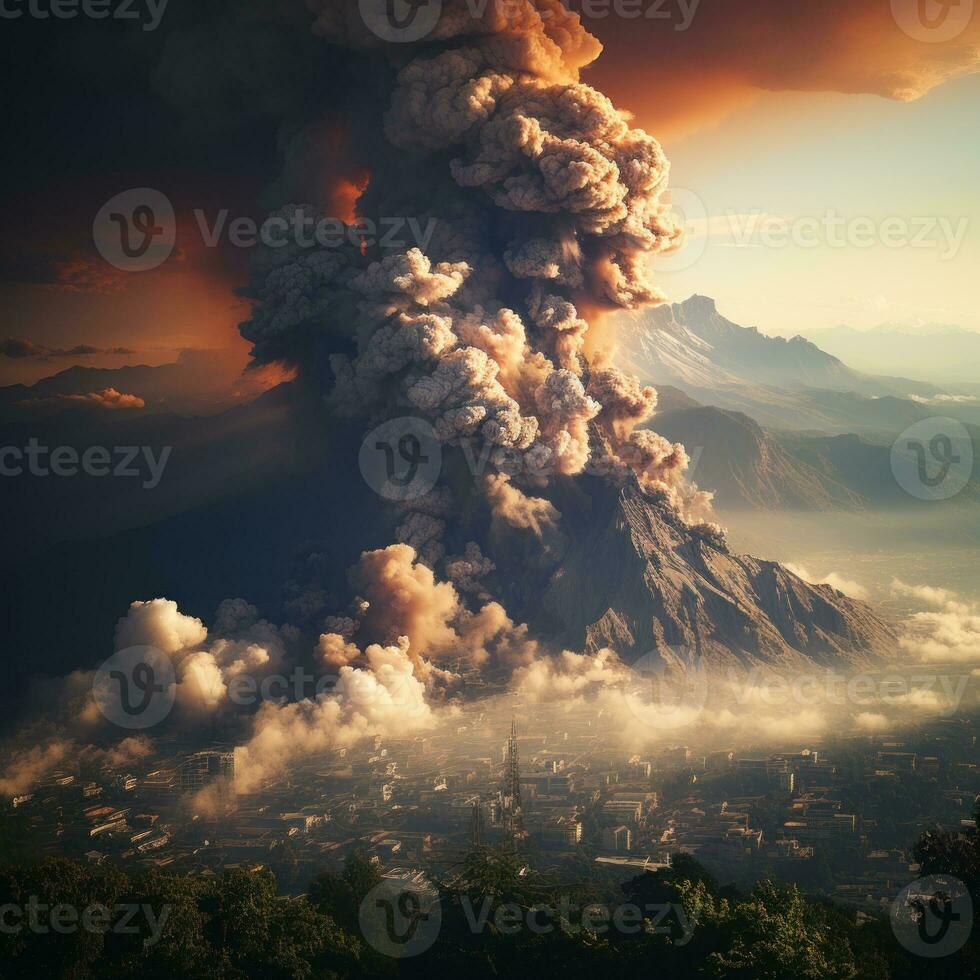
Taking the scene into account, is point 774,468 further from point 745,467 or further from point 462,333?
point 462,333

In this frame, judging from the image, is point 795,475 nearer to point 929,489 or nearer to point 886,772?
point 929,489

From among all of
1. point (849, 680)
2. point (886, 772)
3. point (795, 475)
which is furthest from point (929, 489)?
point (886, 772)

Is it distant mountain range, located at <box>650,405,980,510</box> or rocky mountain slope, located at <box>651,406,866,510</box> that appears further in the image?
distant mountain range, located at <box>650,405,980,510</box>

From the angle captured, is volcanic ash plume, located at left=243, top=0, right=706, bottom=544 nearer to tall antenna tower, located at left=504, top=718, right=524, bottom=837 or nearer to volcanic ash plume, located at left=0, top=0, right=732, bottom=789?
volcanic ash plume, located at left=0, top=0, right=732, bottom=789

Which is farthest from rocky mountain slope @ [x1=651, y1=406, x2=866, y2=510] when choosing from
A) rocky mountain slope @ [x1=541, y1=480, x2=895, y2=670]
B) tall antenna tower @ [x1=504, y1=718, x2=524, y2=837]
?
tall antenna tower @ [x1=504, y1=718, x2=524, y2=837]

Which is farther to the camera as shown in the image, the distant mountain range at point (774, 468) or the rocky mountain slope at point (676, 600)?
the distant mountain range at point (774, 468)

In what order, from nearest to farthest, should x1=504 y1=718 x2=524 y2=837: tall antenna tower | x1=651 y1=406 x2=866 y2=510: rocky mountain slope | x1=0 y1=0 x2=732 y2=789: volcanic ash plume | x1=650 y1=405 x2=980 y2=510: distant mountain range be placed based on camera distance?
x1=504 y1=718 x2=524 y2=837: tall antenna tower → x1=0 y1=0 x2=732 y2=789: volcanic ash plume → x1=651 y1=406 x2=866 y2=510: rocky mountain slope → x1=650 y1=405 x2=980 y2=510: distant mountain range

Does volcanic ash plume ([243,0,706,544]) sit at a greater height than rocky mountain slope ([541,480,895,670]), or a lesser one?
greater

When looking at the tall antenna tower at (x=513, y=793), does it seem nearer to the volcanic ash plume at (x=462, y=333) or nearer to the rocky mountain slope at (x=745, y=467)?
the volcanic ash plume at (x=462, y=333)

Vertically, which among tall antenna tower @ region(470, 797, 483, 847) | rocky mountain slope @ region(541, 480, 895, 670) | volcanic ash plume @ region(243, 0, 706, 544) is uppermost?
volcanic ash plume @ region(243, 0, 706, 544)

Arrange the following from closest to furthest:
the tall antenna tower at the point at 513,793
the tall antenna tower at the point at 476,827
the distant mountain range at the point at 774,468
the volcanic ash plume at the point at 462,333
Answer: the tall antenna tower at the point at 476,827 < the tall antenna tower at the point at 513,793 < the volcanic ash plume at the point at 462,333 < the distant mountain range at the point at 774,468

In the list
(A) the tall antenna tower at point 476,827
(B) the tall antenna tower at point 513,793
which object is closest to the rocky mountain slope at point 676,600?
(B) the tall antenna tower at point 513,793

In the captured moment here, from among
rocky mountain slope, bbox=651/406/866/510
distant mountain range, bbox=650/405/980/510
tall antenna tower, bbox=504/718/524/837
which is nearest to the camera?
tall antenna tower, bbox=504/718/524/837

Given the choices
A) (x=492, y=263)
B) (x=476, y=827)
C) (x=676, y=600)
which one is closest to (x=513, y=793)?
(x=476, y=827)
